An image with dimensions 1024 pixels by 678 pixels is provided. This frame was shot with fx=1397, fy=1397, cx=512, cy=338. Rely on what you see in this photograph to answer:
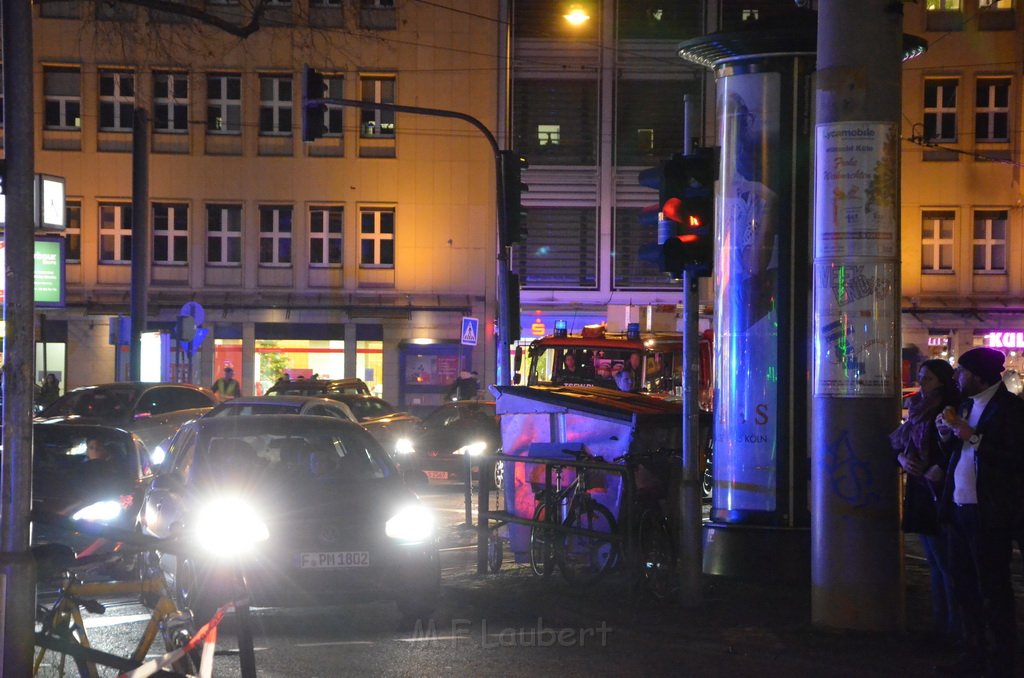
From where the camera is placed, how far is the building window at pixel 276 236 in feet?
135

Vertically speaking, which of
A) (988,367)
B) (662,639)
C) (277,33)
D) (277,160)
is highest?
(277,33)

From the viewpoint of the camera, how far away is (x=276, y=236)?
41031 millimetres

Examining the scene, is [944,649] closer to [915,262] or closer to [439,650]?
[439,650]

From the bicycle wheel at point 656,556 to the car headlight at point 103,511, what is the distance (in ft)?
15.6

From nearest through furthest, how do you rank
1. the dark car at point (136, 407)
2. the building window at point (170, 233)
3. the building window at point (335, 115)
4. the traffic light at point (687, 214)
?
1. the traffic light at point (687, 214)
2. the dark car at point (136, 407)
3. the building window at point (170, 233)
4. the building window at point (335, 115)

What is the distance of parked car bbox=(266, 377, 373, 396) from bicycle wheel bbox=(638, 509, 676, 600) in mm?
17702

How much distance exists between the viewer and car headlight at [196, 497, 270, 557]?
30.3ft

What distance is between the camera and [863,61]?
9125 mm

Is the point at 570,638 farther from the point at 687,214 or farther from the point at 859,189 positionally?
the point at 859,189

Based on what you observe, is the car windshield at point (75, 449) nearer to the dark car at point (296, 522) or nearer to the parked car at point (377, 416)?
the dark car at point (296, 522)

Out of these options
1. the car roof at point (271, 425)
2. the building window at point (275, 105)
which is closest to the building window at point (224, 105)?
the building window at point (275, 105)

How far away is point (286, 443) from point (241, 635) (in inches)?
214

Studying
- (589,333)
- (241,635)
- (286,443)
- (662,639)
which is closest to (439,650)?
(662,639)

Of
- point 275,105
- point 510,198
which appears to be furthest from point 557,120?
point 510,198
